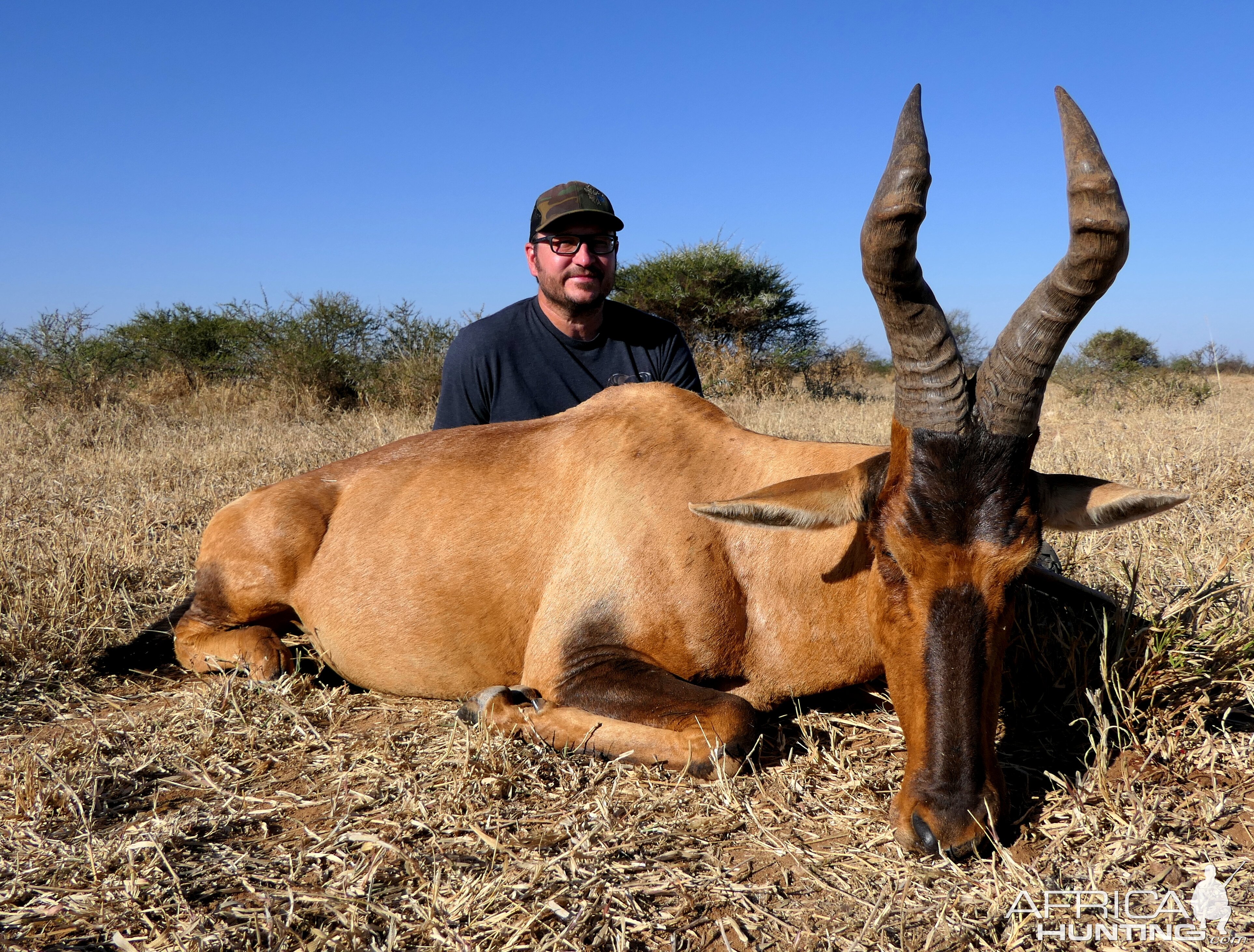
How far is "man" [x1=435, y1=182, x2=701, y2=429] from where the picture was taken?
6352 mm

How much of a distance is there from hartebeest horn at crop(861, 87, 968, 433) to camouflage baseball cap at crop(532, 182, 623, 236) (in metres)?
3.45

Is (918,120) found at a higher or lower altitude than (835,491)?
higher

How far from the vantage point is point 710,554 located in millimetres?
3783

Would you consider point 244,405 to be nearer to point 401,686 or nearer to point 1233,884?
point 401,686

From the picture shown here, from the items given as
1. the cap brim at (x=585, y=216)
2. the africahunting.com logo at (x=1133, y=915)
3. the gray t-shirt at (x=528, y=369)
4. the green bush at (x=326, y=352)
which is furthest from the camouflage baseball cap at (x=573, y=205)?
the green bush at (x=326, y=352)

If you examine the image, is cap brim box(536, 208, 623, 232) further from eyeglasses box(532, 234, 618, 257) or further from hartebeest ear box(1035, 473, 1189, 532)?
hartebeest ear box(1035, 473, 1189, 532)

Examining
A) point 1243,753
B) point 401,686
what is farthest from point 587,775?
point 1243,753

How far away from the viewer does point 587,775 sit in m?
3.40

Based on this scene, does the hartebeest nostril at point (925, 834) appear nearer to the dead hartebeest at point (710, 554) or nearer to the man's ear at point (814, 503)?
the dead hartebeest at point (710, 554)

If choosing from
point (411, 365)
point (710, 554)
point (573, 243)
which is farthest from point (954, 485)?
point (411, 365)

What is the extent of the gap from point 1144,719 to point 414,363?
53.2 feet

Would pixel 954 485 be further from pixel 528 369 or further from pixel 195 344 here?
pixel 195 344

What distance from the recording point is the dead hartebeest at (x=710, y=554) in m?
2.84

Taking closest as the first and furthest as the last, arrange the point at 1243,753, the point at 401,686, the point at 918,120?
the point at 918,120 → the point at 1243,753 → the point at 401,686
